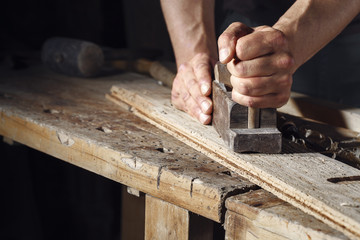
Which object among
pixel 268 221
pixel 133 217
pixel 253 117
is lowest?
pixel 133 217

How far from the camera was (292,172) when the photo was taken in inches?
38.3

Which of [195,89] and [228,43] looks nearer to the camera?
[228,43]

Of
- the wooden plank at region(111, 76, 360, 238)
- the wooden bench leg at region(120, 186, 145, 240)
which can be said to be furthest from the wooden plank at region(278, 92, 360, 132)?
the wooden bench leg at region(120, 186, 145, 240)

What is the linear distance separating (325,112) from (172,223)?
2.15 feet

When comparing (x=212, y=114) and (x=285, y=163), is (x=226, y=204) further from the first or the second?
(x=212, y=114)

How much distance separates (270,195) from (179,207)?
0.20 meters

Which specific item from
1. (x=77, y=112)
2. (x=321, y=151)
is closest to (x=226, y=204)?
(x=321, y=151)

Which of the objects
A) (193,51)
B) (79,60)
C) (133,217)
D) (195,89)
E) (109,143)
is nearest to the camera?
(109,143)

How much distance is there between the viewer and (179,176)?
3.25 feet

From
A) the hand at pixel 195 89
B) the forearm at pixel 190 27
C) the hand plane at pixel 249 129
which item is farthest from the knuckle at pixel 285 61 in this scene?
the forearm at pixel 190 27

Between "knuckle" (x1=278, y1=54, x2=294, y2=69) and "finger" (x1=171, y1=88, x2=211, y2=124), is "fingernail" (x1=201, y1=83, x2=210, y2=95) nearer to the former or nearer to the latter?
"finger" (x1=171, y1=88, x2=211, y2=124)


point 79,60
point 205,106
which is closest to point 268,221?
point 205,106

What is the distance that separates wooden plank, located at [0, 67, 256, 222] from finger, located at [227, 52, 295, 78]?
220mm

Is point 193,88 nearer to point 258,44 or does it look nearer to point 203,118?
point 203,118
